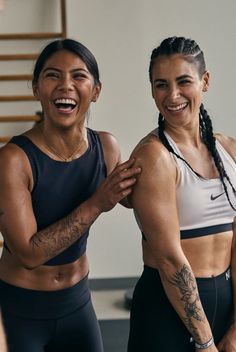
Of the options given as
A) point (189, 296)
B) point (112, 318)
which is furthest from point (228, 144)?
point (112, 318)

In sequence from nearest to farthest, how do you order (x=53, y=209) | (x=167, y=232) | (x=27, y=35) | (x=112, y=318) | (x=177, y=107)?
(x=167, y=232)
(x=177, y=107)
(x=53, y=209)
(x=112, y=318)
(x=27, y=35)

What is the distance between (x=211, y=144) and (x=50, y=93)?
47 cm

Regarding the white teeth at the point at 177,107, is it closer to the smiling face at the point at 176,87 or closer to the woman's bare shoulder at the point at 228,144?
the smiling face at the point at 176,87

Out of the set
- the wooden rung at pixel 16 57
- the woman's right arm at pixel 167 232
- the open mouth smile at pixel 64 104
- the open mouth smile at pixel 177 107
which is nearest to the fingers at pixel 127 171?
the woman's right arm at pixel 167 232

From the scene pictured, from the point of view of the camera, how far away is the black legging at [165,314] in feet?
4.64

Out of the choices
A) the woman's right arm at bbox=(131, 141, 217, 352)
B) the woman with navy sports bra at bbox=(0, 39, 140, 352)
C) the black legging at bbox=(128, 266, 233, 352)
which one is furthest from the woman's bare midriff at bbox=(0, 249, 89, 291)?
the woman's right arm at bbox=(131, 141, 217, 352)

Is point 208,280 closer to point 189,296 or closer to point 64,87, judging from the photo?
point 189,296

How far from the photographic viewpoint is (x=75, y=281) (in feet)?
5.46

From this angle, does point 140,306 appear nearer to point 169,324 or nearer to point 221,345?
point 169,324

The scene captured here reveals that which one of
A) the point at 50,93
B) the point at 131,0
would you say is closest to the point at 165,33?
the point at 131,0

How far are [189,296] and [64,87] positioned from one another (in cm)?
66

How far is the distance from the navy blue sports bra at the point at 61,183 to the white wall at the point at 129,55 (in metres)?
2.03

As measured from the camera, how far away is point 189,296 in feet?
4.46

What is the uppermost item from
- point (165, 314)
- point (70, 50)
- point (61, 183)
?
point (70, 50)
